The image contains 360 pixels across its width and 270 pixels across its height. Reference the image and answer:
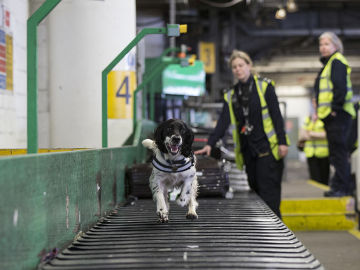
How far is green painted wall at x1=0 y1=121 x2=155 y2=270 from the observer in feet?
6.53

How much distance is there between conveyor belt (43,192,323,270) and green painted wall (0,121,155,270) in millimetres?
107

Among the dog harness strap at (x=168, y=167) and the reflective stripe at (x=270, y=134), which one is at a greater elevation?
the reflective stripe at (x=270, y=134)

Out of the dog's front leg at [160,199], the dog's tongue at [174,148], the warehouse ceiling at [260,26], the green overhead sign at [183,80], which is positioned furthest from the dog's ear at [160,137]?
the warehouse ceiling at [260,26]

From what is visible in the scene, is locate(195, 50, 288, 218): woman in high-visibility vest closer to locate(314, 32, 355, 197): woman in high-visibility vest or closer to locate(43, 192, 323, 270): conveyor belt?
locate(43, 192, 323, 270): conveyor belt

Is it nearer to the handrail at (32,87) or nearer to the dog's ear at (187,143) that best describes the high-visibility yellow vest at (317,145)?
the dog's ear at (187,143)

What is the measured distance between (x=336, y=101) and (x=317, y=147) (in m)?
2.90

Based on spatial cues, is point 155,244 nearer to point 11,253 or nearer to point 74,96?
point 11,253

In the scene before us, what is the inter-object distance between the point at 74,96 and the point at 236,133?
1803 millimetres

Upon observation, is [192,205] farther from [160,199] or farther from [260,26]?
[260,26]

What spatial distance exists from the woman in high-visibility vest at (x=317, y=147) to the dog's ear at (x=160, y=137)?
564 centimetres

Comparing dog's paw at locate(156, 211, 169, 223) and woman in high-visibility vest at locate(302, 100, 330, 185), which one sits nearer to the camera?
dog's paw at locate(156, 211, 169, 223)

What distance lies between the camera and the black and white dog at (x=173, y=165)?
335cm

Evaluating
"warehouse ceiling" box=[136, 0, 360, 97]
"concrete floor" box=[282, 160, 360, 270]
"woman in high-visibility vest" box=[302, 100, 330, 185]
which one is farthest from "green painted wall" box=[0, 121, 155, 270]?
"warehouse ceiling" box=[136, 0, 360, 97]

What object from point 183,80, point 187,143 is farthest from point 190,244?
point 183,80
